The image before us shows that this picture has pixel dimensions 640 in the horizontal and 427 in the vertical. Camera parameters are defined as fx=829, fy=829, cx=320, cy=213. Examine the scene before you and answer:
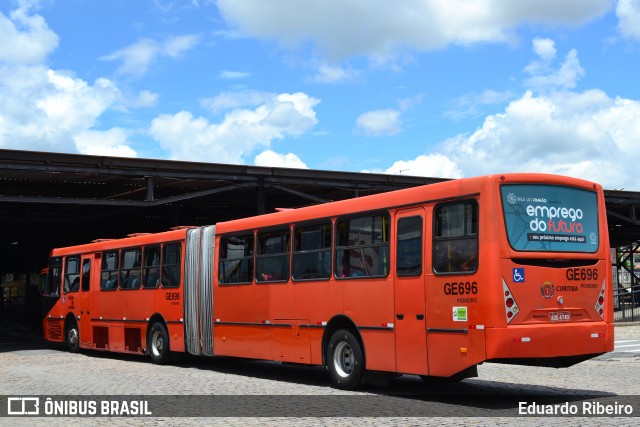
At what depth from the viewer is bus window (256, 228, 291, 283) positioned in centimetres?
1552

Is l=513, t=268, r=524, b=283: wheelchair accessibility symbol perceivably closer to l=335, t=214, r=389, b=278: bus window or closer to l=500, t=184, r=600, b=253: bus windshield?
l=500, t=184, r=600, b=253: bus windshield

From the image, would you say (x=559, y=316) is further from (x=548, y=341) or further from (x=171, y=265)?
(x=171, y=265)

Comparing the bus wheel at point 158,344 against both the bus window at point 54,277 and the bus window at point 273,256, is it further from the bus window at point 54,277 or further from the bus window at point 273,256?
the bus window at point 54,277

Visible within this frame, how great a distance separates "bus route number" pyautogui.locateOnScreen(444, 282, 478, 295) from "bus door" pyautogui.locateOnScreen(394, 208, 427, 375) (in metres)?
0.54

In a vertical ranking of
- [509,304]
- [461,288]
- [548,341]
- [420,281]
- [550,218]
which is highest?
[550,218]

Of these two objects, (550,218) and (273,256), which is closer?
(550,218)

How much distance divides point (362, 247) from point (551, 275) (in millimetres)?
3283

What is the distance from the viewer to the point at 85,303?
78.2ft

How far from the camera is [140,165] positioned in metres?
27.3

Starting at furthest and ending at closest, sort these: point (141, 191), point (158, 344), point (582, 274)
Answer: point (141, 191) < point (158, 344) < point (582, 274)

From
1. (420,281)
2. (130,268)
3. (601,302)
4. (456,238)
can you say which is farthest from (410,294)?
(130,268)

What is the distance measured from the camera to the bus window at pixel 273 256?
50.9 ft

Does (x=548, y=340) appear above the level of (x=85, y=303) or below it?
below

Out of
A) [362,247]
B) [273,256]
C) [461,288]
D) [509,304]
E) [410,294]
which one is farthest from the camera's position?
[273,256]
